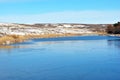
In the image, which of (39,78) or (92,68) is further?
(92,68)

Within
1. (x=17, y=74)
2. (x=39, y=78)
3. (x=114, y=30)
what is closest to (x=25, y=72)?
(x=17, y=74)

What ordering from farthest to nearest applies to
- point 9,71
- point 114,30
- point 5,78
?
1. point 114,30
2. point 9,71
3. point 5,78

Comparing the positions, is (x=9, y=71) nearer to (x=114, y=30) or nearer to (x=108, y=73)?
(x=108, y=73)

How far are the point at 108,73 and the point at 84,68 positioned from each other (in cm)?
171

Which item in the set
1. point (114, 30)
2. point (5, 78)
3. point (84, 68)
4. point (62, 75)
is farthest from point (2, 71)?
point (114, 30)

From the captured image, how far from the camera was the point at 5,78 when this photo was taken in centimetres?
1200

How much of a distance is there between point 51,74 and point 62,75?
0.53 metres

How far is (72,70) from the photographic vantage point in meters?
14.0

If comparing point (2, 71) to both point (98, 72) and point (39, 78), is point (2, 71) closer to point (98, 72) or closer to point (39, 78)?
point (39, 78)

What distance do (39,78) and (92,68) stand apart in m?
3.42

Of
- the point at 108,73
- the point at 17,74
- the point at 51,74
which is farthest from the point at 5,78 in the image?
the point at 108,73

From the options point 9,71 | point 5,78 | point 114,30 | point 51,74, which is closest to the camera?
point 5,78

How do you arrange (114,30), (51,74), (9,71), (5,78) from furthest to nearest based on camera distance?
(114,30) → (9,71) → (51,74) → (5,78)

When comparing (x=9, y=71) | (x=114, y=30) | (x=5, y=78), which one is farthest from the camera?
(x=114, y=30)
